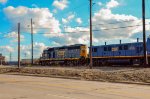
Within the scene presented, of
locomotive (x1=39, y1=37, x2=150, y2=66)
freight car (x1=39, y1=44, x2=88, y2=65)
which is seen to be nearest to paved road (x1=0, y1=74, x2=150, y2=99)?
locomotive (x1=39, y1=37, x2=150, y2=66)

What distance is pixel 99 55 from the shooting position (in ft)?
175

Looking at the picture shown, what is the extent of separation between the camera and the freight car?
5766 cm

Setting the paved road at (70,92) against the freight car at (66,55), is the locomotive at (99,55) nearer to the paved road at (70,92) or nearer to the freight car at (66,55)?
the freight car at (66,55)

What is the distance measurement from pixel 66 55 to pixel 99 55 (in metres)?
8.85

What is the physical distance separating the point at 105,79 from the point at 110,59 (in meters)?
25.5

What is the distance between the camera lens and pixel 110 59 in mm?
51156

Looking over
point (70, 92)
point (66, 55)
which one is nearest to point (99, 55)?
point (66, 55)

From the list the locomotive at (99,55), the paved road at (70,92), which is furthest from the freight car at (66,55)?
the paved road at (70,92)

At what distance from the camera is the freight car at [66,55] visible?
57.7m

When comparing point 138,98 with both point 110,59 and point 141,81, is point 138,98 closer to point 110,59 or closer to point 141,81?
point 141,81

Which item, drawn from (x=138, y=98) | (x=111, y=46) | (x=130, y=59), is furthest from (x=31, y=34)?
(x=138, y=98)

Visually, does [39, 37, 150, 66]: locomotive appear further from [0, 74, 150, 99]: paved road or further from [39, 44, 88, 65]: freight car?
[0, 74, 150, 99]: paved road

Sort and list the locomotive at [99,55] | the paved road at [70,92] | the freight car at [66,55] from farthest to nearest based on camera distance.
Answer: the freight car at [66,55] → the locomotive at [99,55] → the paved road at [70,92]

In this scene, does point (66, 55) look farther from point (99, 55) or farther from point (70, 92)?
point (70, 92)
